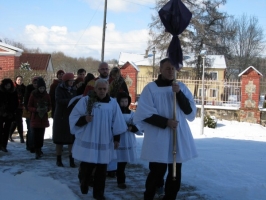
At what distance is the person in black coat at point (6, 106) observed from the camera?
8664 mm

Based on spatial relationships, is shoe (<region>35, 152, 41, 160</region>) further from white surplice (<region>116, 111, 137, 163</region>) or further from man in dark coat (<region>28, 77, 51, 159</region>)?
white surplice (<region>116, 111, 137, 163</region>)

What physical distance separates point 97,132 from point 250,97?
14184mm

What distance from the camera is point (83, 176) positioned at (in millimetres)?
5066

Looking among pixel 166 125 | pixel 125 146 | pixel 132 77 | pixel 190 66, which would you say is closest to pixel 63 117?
pixel 125 146

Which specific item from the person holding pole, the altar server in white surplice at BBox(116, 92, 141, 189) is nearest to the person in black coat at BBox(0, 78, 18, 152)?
the altar server in white surplice at BBox(116, 92, 141, 189)

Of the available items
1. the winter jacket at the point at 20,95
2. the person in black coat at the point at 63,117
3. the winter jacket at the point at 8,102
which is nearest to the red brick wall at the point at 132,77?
the winter jacket at the point at 20,95

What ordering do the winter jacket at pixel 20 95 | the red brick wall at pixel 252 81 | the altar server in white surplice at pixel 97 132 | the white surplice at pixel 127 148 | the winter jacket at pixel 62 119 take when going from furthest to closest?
the red brick wall at pixel 252 81 → the winter jacket at pixel 20 95 → the winter jacket at pixel 62 119 → the white surplice at pixel 127 148 → the altar server in white surplice at pixel 97 132

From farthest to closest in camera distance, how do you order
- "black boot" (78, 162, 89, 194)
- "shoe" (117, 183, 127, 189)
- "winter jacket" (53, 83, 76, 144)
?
"winter jacket" (53, 83, 76, 144), "shoe" (117, 183, 127, 189), "black boot" (78, 162, 89, 194)

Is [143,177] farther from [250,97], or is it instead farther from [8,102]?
[250,97]

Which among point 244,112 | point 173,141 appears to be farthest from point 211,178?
point 244,112

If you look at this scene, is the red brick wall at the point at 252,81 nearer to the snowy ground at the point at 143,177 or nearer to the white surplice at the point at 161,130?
the snowy ground at the point at 143,177

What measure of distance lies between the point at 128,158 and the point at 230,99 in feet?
45.1

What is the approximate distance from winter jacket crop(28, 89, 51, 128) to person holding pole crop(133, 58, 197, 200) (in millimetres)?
4114

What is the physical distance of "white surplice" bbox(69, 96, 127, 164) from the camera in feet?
16.1
